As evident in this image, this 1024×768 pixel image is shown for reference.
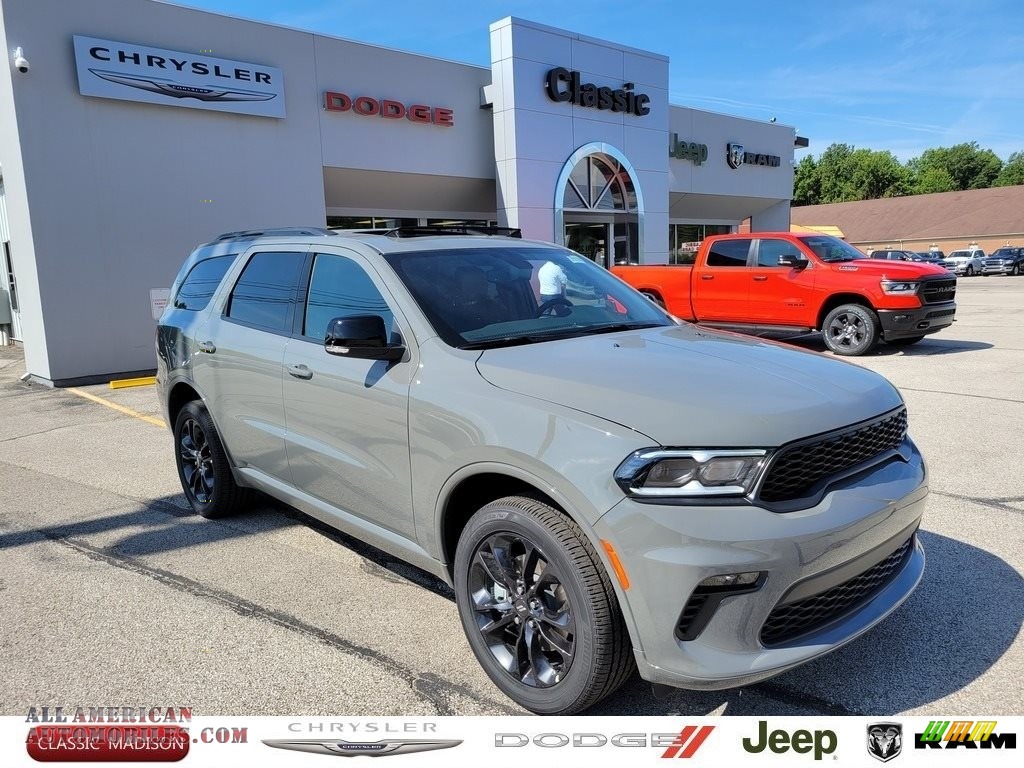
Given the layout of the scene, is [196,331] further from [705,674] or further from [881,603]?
[881,603]

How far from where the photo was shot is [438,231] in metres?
4.22

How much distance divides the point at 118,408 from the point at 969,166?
103m

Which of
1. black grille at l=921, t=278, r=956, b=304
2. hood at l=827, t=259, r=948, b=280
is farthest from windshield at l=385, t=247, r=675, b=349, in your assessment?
black grille at l=921, t=278, r=956, b=304

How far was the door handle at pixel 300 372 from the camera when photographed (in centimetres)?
374

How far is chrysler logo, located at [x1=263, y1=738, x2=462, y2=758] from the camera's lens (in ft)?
8.21

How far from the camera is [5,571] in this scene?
4.29 metres

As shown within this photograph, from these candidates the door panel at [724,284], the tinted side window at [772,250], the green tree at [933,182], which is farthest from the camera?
the green tree at [933,182]

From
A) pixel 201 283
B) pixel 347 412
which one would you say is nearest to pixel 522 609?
pixel 347 412

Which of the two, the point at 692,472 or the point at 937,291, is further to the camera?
the point at 937,291

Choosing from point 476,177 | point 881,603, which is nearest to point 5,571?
point 881,603

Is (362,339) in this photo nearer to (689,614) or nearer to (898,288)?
(689,614)

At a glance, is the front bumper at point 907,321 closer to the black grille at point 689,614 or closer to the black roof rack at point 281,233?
the black roof rack at point 281,233

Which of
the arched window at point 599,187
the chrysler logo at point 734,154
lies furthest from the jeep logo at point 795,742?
the chrysler logo at point 734,154

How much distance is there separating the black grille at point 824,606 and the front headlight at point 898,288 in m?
9.01
